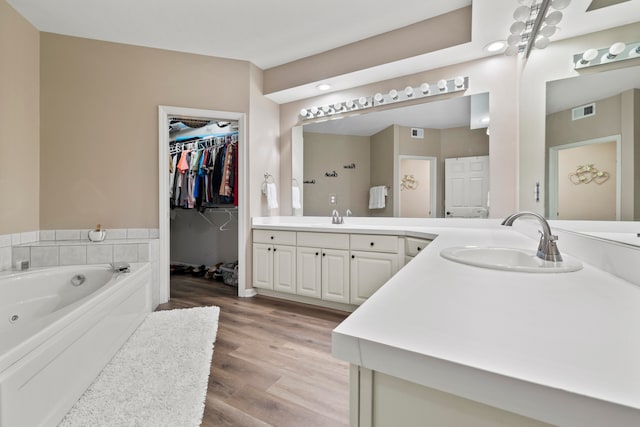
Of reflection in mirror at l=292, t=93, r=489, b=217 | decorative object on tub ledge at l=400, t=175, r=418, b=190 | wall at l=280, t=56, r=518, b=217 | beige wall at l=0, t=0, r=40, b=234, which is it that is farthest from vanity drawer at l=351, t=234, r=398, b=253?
beige wall at l=0, t=0, r=40, b=234

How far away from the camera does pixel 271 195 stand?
319 cm

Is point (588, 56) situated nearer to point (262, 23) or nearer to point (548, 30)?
point (548, 30)

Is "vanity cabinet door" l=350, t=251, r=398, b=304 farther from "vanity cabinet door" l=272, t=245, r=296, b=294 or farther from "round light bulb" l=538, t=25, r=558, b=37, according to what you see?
"round light bulb" l=538, t=25, r=558, b=37

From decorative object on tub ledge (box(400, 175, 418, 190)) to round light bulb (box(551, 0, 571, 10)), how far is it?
5.08ft

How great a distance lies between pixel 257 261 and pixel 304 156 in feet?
4.36

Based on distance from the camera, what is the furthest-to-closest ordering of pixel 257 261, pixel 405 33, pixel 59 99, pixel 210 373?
pixel 257 261, pixel 59 99, pixel 405 33, pixel 210 373

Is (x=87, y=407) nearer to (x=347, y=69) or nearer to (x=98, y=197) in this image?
(x=98, y=197)

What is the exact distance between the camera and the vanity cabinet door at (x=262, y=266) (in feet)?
9.73

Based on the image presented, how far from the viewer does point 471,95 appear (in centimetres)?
247

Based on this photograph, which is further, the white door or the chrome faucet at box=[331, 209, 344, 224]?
the chrome faucet at box=[331, 209, 344, 224]

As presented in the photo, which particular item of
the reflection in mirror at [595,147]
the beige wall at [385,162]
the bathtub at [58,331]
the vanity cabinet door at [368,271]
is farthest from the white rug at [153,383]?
the beige wall at [385,162]

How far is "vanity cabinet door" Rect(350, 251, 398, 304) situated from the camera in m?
2.39

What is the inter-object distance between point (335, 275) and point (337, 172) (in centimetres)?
118

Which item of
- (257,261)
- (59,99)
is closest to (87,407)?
(257,261)
